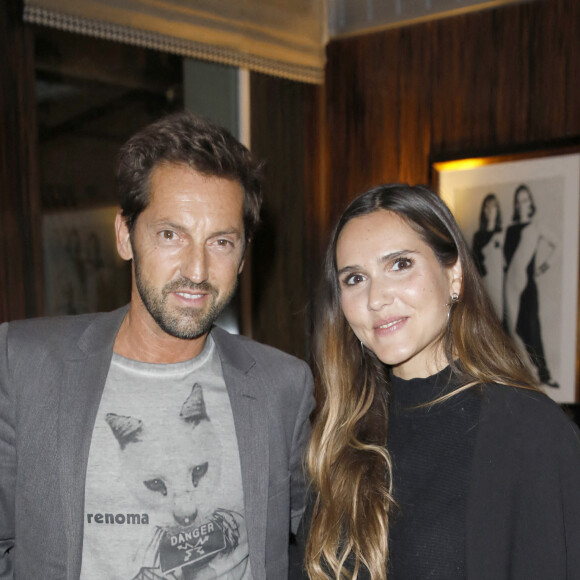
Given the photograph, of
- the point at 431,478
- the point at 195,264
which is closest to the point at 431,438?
the point at 431,478

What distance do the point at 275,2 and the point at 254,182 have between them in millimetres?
2307

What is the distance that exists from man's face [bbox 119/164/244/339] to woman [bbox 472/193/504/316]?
1959mm

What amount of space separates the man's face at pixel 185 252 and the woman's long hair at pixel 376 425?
0.30 m

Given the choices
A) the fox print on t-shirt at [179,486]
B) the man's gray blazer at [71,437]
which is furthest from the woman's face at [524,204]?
the fox print on t-shirt at [179,486]

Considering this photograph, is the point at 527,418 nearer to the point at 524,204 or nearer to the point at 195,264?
the point at 195,264

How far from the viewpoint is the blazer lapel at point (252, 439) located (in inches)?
67.1

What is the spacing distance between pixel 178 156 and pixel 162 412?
0.69m

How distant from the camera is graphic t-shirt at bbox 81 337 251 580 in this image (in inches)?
62.5

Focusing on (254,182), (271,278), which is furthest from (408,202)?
(271,278)

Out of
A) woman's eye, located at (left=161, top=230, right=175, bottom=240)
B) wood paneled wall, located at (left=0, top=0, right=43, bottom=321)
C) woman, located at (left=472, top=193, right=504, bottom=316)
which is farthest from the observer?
woman, located at (left=472, top=193, right=504, bottom=316)

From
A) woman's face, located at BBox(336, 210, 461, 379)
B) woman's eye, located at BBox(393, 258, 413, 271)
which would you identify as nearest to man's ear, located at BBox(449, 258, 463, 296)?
woman's face, located at BBox(336, 210, 461, 379)

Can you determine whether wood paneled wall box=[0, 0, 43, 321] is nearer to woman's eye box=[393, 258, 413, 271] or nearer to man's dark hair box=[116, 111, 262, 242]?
man's dark hair box=[116, 111, 262, 242]

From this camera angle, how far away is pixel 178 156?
6.08 ft

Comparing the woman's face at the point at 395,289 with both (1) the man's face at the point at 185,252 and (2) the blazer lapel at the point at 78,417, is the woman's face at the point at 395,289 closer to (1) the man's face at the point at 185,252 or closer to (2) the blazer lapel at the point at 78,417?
(1) the man's face at the point at 185,252
